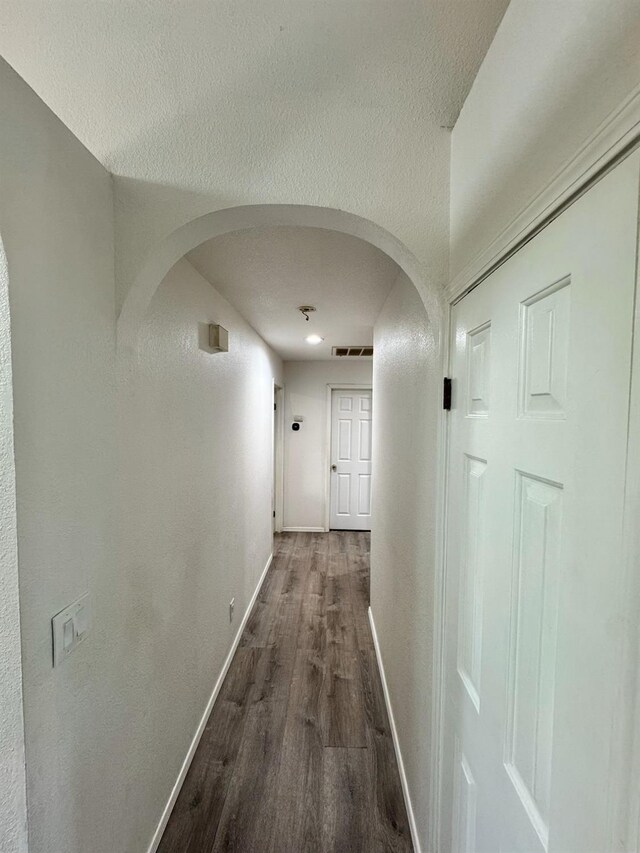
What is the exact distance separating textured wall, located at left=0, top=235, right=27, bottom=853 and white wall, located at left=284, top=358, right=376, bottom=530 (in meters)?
4.24

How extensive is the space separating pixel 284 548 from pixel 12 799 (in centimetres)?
379

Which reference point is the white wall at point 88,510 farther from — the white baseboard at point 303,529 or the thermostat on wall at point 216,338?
the white baseboard at point 303,529

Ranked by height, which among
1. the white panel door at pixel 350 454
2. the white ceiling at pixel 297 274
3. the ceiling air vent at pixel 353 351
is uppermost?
the white ceiling at pixel 297 274

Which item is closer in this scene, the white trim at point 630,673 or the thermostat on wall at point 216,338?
the white trim at point 630,673

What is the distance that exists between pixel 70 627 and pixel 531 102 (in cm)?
142

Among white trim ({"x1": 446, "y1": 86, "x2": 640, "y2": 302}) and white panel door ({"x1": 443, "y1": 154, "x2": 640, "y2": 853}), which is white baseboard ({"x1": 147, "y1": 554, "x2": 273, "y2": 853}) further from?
white trim ({"x1": 446, "y1": 86, "x2": 640, "y2": 302})

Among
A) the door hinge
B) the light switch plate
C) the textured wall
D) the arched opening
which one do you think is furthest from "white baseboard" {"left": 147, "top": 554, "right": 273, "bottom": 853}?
the door hinge

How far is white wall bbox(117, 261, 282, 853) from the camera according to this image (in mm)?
1199

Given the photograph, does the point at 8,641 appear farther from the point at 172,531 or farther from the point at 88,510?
the point at 172,531

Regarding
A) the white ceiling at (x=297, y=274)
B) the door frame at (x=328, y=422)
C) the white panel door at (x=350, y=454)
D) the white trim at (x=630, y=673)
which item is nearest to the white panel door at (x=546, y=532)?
the white trim at (x=630, y=673)

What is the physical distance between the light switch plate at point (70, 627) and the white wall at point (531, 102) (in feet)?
4.06

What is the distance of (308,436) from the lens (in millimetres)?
4996

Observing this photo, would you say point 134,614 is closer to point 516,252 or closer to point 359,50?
point 516,252

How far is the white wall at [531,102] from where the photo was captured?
0.48 metres
